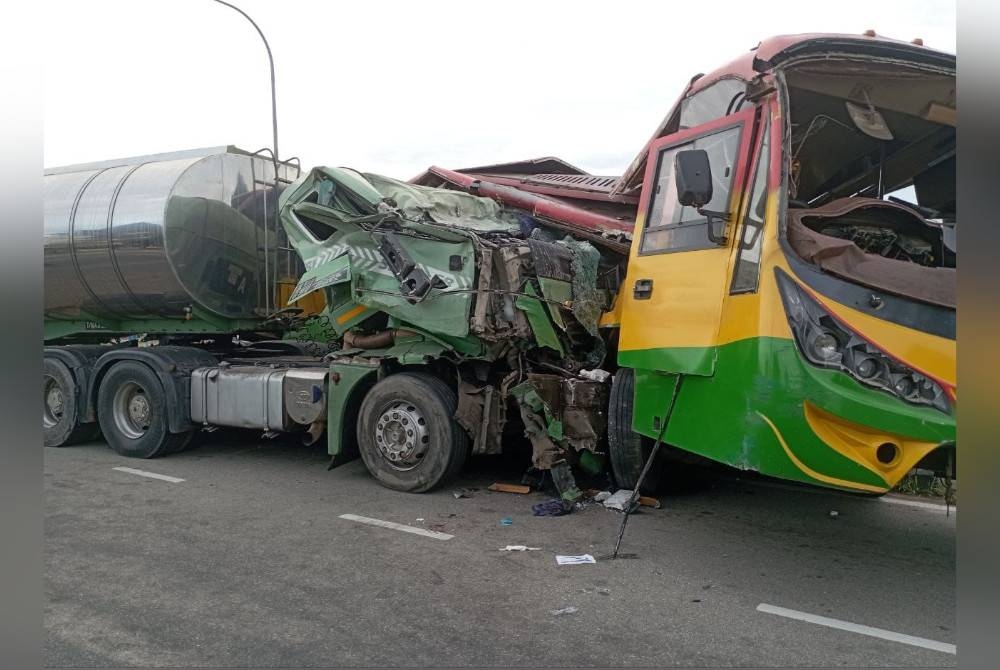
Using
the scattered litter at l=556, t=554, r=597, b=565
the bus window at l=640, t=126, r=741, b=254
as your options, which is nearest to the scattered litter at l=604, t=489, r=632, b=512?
the scattered litter at l=556, t=554, r=597, b=565

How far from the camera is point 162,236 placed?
7.96m

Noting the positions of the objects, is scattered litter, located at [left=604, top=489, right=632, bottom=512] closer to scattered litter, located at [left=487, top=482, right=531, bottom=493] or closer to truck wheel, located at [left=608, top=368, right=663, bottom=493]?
truck wheel, located at [left=608, top=368, right=663, bottom=493]

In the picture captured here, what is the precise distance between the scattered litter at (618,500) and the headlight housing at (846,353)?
→ 2.50m

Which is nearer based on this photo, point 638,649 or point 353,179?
point 638,649

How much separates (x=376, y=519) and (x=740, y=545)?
269 centimetres

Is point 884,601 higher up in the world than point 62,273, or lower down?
lower down

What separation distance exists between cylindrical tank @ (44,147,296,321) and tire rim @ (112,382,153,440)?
0.92 metres

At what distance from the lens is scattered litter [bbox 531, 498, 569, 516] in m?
5.87

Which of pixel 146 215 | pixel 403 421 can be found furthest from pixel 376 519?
pixel 146 215

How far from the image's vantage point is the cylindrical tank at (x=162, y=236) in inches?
319

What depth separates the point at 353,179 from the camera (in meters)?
6.92

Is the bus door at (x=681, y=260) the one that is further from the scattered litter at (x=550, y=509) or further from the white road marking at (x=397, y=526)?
the white road marking at (x=397, y=526)
